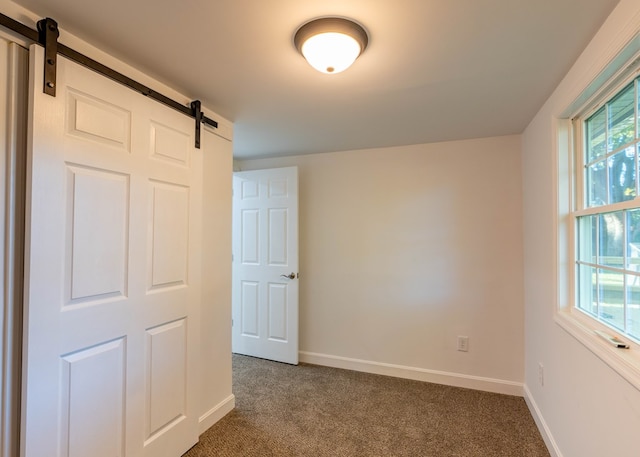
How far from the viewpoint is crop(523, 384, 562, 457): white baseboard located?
6.09 ft

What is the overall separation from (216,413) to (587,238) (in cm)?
259

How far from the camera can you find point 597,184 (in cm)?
161

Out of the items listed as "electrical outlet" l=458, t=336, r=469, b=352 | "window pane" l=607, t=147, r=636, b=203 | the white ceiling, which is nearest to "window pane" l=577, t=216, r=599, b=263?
"window pane" l=607, t=147, r=636, b=203

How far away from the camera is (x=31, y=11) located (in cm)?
125

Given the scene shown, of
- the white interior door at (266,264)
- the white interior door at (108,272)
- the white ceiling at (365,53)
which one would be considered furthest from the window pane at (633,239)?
the white interior door at (266,264)

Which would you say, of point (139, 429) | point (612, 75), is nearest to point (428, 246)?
point (612, 75)

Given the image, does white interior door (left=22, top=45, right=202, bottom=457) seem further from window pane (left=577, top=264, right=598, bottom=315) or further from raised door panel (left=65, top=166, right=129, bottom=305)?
window pane (left=577, top=264, right=598, bottom=315)

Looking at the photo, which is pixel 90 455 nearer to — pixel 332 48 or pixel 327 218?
pixel 332 48

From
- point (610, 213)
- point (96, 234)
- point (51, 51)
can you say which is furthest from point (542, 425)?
point (51, 51)

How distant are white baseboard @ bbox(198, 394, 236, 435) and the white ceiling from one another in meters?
2.12

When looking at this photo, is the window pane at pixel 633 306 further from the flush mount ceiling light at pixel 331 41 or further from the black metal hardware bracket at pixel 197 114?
the black metal hardware bracket at pixel 197 114

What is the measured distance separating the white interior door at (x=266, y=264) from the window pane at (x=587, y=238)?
89.1 inches

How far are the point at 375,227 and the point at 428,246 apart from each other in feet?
1.74

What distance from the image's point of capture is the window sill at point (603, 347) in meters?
1.13
